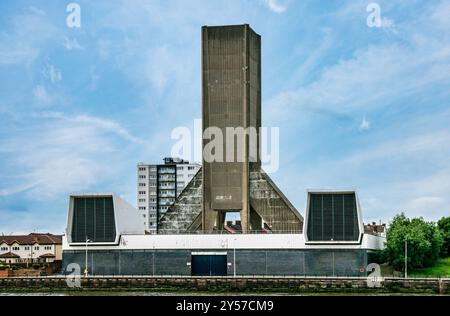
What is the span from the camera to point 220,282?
93.1 m

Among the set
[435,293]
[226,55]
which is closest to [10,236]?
[226,55]

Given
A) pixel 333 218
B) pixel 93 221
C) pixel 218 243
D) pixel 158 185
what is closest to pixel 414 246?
pixel 333 218

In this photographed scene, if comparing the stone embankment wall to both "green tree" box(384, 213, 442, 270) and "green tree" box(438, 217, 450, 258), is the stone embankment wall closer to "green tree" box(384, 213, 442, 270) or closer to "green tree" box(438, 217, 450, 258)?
"green tree" box(384, 213, 442, 270)

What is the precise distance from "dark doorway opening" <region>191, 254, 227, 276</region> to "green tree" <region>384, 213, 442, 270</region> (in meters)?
19.7

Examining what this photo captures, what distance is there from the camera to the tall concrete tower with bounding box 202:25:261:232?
375 feet

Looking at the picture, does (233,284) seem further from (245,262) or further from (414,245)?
(414,245)

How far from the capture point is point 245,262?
10162 cm

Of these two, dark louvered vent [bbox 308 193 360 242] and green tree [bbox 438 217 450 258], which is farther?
green tree [bbox 438 217 450 258]

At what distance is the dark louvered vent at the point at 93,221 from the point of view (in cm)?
10488

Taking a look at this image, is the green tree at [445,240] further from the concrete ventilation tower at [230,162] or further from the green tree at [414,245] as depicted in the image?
the concrete ventilation tower at [230,162]

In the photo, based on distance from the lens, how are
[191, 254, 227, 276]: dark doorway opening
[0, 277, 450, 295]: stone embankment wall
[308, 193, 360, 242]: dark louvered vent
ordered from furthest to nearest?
[191, 254, 227, 276]: dark doorway opening
[308, 193, 360, 242]: dark louvered vent
[0, 277, 450, 295]: stone embankment wall

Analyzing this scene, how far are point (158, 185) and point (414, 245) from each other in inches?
3429

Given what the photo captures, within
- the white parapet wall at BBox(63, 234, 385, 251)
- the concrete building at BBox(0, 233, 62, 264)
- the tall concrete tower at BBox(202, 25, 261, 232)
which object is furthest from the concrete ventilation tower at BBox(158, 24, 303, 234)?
the concrete building at BBox(0, 233, 62, 264)

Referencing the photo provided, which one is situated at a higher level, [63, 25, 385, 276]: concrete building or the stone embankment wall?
[63, 25, 385, 276]: concrete building
